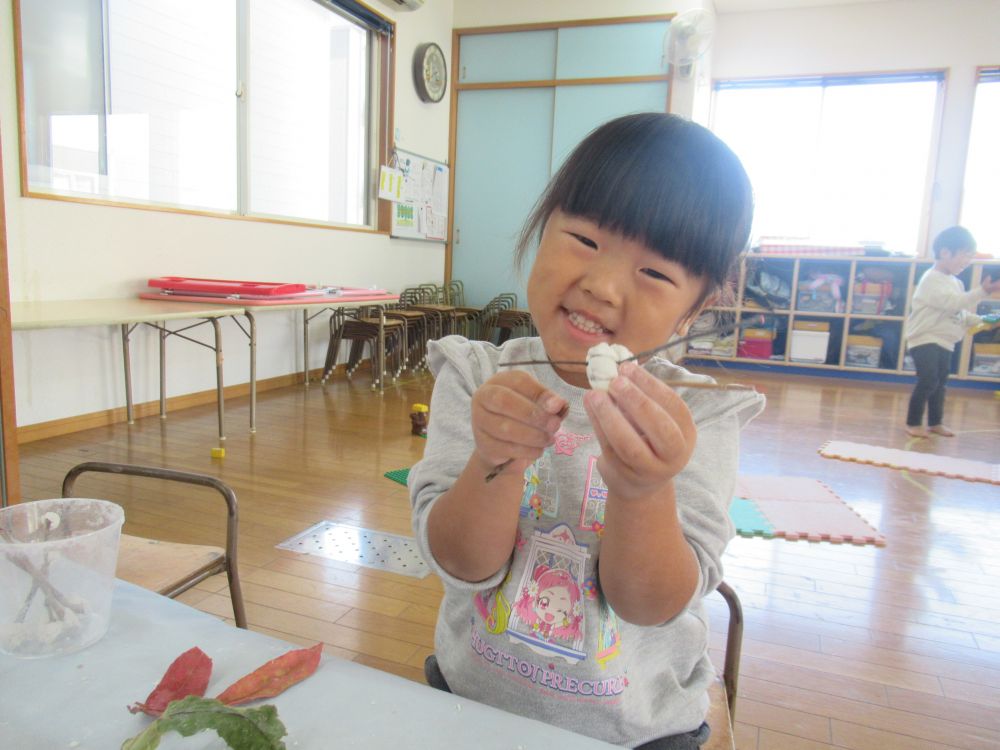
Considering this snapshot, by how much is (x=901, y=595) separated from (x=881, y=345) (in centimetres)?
526

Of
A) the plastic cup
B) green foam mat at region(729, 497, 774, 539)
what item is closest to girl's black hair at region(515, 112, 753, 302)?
the plastic cup

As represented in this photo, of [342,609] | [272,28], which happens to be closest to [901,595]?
[342,609]

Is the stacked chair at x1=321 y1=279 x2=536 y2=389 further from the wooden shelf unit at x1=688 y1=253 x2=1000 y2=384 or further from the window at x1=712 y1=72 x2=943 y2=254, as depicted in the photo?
the window at x1=712 y1=72 x2=943 y2=254

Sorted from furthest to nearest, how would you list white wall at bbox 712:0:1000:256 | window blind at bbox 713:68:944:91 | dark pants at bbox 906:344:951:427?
window blind at bbox 713:68:944:91 < white wall at bbox 712:0:1000:256 < dark pants at bbox 906:344:951:427

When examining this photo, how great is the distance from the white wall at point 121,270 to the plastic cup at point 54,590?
2928mm

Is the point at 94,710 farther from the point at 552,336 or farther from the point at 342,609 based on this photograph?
the point at 342,609

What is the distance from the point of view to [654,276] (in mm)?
684

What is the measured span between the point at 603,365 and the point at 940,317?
4.75 meters

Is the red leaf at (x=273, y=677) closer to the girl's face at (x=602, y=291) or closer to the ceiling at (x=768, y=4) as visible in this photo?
the girl's face at (x=602, y=291)

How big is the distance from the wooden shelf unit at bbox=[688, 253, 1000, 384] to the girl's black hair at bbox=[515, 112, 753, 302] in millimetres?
6020

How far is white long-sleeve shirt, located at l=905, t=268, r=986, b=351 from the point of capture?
432 centimetres

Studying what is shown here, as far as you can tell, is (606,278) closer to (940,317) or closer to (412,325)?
(940,317)

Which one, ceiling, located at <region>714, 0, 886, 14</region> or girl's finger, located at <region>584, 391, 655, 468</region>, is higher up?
ceiling, located at <region>714, 0, 886, 14</region>

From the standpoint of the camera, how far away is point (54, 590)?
62 centimetres
